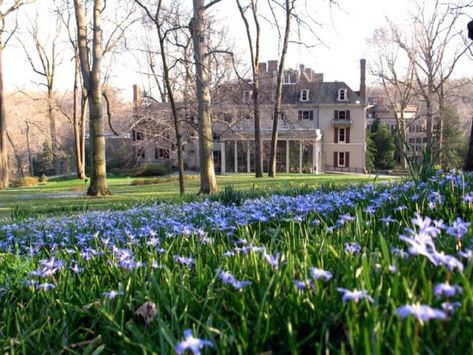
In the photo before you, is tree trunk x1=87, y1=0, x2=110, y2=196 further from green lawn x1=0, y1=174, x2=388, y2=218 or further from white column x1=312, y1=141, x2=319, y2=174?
white column x1=312, y1=141, x2=319, y2=174

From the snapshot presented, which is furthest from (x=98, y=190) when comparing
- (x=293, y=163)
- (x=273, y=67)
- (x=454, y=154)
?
(x=454, y=154)

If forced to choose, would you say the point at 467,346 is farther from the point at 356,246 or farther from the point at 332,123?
the point at 332,123

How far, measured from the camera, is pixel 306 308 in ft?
4.83

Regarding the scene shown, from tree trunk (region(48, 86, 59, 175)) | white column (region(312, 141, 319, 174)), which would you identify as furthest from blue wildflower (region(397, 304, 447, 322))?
white column (region(312, 141, 319, 174))

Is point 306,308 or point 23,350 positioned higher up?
point 306,308

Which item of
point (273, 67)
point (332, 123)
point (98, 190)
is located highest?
point (273, 67)

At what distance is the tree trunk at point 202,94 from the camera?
14.5 meters

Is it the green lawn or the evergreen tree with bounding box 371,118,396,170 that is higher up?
the evergreen tree with bounding box 371,118,396,170

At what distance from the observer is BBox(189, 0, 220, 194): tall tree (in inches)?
570

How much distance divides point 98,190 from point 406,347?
18734mm

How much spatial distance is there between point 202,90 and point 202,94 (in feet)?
0.45

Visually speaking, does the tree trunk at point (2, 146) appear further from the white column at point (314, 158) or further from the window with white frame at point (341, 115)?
the window with white frame at point (341, 115)

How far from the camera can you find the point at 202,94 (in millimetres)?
14805

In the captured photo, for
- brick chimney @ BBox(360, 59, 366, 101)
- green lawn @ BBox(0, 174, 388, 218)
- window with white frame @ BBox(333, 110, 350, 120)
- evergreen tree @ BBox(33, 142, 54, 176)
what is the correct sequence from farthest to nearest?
brick chimney @ BBox(360, 59, 366, 101) < evergreen tree @ BBox(33, 142, 54, 176) < window with white frame @ BBox(333, 110, 350, 120) < green lawn @ BBox(0, 174, 388, 218)
